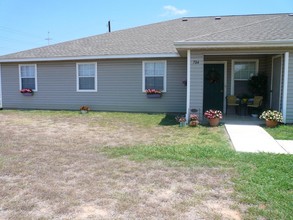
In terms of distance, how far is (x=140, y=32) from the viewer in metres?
14.8

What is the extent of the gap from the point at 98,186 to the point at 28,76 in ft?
36.9

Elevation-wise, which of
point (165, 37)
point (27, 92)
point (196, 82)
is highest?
point (165, 37)

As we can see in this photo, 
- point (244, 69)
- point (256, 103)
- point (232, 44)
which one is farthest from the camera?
point (244, 69)

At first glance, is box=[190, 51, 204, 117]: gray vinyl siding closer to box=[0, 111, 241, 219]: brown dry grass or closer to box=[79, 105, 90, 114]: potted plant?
box=[0, 111, 241, 219]: brown dry grass

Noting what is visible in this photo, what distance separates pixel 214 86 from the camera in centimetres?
1160

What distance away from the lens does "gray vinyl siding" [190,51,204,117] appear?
28.7 ft

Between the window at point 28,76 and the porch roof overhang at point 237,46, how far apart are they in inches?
308

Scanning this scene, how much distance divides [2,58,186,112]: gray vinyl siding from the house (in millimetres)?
39

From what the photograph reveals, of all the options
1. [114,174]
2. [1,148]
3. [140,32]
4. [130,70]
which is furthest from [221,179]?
[140,32]

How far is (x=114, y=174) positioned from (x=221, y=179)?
58.9 inches

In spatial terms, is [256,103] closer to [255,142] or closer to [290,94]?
[290,94]

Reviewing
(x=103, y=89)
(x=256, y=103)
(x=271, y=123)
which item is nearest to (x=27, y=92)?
(x=103, y=89)

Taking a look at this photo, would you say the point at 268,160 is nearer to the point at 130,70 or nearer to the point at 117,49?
the point at 130,70

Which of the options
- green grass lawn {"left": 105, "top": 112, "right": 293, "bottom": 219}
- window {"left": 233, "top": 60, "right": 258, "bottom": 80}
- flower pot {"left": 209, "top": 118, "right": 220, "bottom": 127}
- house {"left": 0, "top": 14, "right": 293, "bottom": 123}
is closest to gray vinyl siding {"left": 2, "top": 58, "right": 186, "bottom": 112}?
house {"left": 0, "top": 14, "right": 293, "bottom": 123}
